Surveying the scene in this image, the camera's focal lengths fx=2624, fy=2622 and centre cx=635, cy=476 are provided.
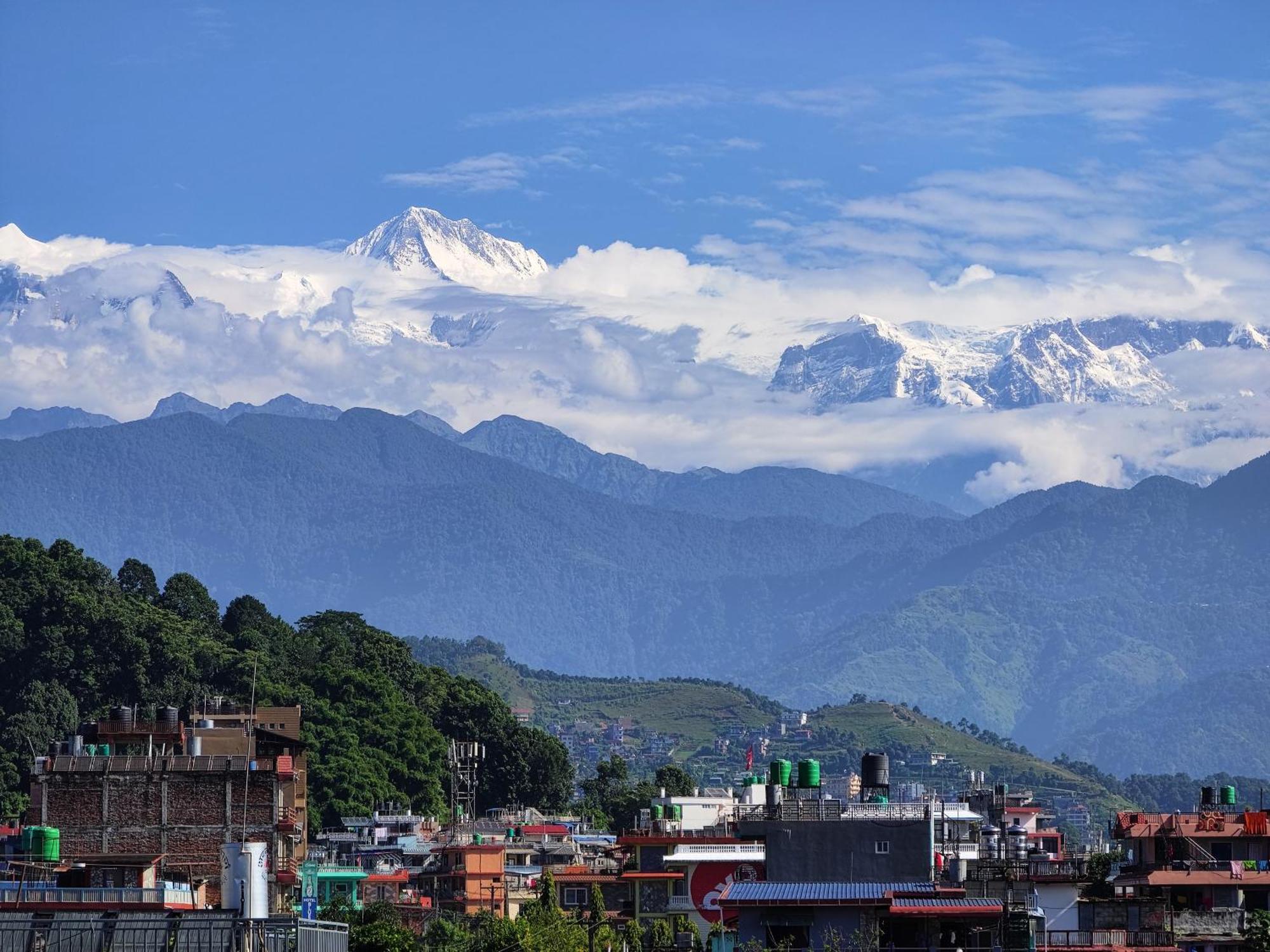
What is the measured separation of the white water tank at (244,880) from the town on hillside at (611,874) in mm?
51

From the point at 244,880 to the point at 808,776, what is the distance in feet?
132

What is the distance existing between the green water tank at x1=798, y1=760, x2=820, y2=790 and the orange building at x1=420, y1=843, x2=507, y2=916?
54.0 m

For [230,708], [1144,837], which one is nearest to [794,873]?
[1144,837]

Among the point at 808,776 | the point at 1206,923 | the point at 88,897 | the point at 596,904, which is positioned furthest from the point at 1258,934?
the point at 596,904

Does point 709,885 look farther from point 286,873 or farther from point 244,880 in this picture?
point 244,880

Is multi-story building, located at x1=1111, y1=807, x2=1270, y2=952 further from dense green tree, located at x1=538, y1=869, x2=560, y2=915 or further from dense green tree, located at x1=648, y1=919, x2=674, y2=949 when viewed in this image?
dense green tree, located at x1=538, y1=869, x2=560, y2=915

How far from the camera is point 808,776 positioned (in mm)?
89812

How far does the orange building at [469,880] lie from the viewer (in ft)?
469

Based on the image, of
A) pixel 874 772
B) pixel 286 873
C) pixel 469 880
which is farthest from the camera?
pixel 469 880

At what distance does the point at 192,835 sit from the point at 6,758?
9420cm

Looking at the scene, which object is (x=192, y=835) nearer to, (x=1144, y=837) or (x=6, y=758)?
(x=1144, y=837)

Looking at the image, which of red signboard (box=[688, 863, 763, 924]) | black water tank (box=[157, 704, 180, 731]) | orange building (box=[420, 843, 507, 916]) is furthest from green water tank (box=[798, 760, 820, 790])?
black water tank (box=[157, 704, 180, 731])

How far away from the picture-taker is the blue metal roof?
249ft

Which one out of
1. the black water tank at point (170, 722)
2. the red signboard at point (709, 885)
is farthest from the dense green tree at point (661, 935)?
the black water tank at point (170, 722)
